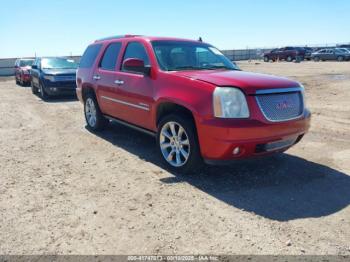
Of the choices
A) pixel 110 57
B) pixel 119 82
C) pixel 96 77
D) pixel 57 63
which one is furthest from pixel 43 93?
pixel 119 82

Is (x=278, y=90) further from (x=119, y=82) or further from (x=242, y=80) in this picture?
(x=119, y=82)

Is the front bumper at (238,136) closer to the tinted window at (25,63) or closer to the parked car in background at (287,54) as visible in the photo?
the tinted window at (25,63)

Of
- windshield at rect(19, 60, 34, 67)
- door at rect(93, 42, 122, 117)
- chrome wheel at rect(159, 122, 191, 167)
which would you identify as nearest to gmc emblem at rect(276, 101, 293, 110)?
chrome wheel at rect(159, 122, 191, 167)

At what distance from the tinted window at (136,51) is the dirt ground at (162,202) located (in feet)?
5.28

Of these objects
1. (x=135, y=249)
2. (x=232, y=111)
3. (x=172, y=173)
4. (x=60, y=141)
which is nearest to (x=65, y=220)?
(x=135, y=249)

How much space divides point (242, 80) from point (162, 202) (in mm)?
1823

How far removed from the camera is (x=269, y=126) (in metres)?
4.35

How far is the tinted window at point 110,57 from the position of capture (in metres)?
6.57

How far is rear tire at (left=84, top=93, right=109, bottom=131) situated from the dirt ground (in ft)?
2.73

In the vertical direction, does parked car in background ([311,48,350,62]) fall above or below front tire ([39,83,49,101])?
above

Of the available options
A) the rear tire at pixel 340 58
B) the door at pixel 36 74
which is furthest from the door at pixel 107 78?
the rear tire at pixel 340 58

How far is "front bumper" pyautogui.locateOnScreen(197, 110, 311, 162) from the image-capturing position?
4.23m

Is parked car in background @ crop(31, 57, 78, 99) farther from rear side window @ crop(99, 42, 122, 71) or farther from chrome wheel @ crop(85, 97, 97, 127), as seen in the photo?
rear side window @ crop(99, 42, 122, 71)

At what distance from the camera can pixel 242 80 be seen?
4527mm
